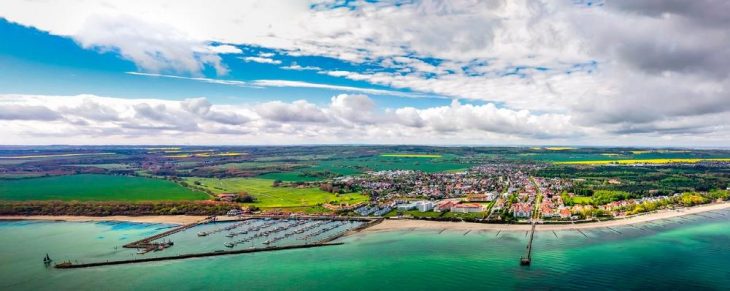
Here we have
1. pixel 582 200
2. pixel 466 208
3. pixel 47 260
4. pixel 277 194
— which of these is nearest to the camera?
pixel 47 260

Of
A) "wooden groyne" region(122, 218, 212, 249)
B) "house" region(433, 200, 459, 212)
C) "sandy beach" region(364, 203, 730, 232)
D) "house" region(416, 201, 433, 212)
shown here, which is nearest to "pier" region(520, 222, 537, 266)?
"sandy beach" region(364, 203, 730, 232)

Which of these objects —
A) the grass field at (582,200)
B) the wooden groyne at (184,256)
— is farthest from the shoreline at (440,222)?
the wooden groyne at (184,256)

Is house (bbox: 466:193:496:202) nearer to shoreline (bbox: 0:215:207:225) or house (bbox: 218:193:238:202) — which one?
house (bbox: 218:193:238:202)

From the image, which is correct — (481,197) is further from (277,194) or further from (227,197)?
(227,197)

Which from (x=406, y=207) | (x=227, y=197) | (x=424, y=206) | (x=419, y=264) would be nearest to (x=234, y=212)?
(x=227, y=197)

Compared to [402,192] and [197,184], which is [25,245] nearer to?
[197,184]

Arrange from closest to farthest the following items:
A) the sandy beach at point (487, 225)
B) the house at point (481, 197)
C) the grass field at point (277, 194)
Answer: the sandy beach at point (487, 225) → the grass field at point (277, 194) → the house at point (481, 197)

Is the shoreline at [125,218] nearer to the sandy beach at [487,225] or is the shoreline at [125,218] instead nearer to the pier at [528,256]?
the sandy beach at [487,225]
